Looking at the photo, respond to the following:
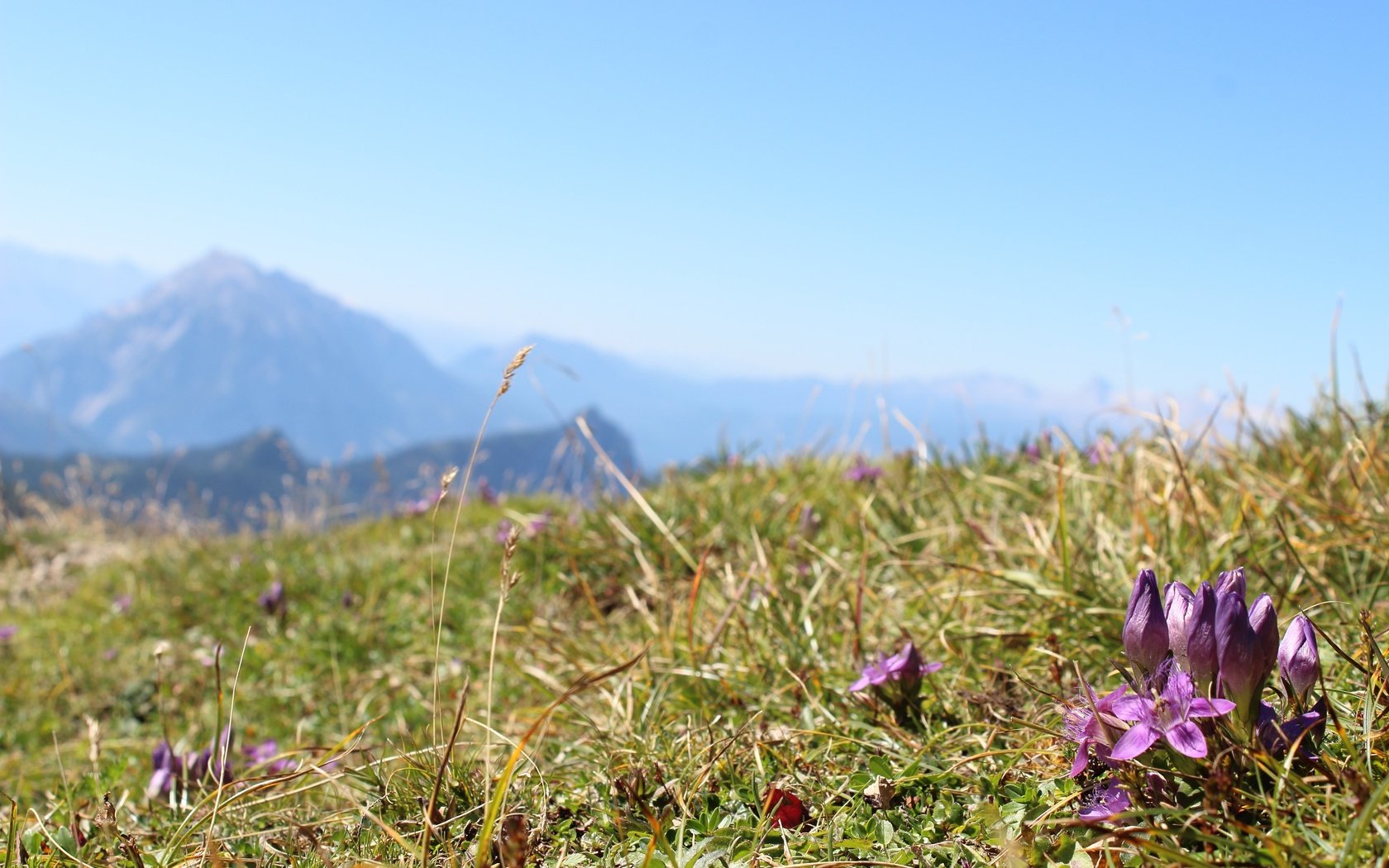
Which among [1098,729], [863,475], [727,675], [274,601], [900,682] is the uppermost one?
[863,475]

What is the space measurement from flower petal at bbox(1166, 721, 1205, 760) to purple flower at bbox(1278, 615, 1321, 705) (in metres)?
0.28

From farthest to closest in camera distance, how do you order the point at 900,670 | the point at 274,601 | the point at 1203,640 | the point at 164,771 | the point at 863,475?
the point at 274,601, the point at 863,475, the point at 164,771, the point at 900,670, the point at 1203,640

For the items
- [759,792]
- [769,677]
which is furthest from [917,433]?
[759,792]

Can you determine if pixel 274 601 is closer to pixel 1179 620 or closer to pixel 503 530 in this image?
pixel 503 530

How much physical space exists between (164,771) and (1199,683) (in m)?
3.05

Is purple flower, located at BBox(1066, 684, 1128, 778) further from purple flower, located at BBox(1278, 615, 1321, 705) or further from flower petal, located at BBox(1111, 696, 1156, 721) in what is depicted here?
purple flower, located at BBox(1278, 615, 1321, 705)

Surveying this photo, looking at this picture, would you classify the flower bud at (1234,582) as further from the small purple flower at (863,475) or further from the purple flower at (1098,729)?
the small purple flower at (863,475)

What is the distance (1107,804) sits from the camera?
1585 millimetres

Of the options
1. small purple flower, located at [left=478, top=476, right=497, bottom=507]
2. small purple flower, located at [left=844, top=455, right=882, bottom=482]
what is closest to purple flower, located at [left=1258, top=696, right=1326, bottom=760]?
small purple flower, located at [left=844, top=455, right=882, bottom=482]

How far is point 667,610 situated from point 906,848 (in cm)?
218

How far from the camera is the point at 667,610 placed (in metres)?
3.89

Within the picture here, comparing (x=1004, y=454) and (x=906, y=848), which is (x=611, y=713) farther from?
(x=1004, y=454)

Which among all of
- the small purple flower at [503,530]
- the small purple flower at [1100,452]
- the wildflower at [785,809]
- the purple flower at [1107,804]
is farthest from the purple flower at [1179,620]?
the small purple flower at [503,530]

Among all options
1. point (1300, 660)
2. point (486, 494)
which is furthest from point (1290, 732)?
point (486, 494)
